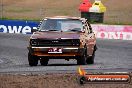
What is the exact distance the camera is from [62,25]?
1903cm

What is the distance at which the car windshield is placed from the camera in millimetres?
18875

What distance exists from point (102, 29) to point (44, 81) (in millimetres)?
23884

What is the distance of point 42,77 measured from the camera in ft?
46.5

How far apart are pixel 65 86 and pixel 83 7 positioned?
28991 mm

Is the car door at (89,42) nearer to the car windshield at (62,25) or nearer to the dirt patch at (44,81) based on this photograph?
the car windshield at (62,25)

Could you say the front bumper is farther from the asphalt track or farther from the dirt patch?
the dirt patch

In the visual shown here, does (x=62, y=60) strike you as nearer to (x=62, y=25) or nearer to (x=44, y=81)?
(x=62, y=25)

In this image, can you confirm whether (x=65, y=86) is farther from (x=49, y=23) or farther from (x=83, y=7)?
(x=83, y=7)

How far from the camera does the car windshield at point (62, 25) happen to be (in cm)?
1888

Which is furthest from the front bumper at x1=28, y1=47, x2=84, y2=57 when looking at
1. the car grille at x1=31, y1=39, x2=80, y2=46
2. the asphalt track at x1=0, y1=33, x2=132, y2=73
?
the asphalt track at x1=0, y1=33, x2=132, y2=73

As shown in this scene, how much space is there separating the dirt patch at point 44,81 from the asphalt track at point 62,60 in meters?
1.53

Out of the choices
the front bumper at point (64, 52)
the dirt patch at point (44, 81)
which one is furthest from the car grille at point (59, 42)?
the dirt patch at point (44, 81)

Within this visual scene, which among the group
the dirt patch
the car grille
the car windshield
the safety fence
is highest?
the dirt patch

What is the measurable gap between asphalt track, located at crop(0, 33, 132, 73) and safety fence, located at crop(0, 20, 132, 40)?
1.82 meters
